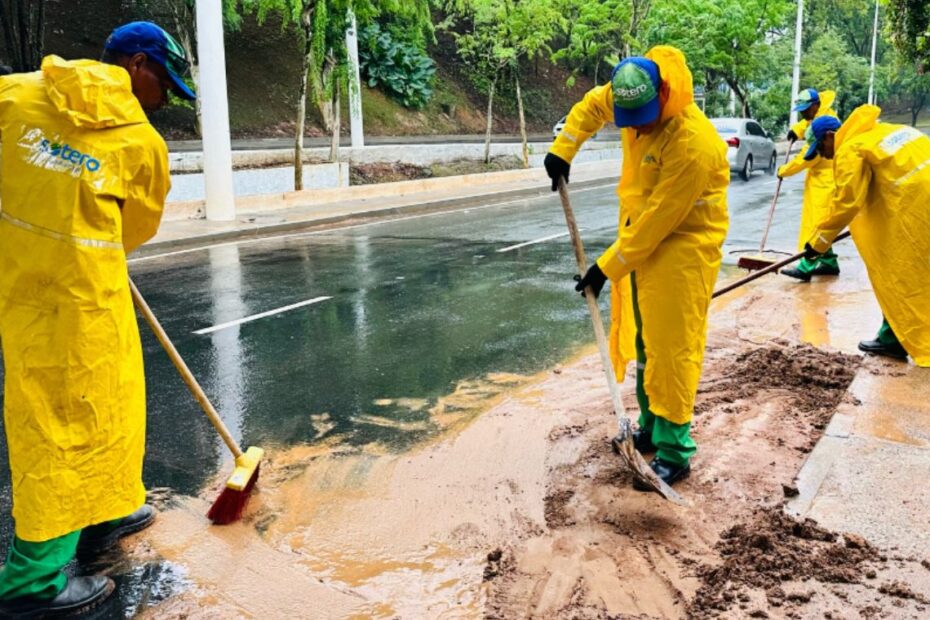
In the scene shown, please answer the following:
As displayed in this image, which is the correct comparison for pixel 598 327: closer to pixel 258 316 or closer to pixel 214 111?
pixel 258 316

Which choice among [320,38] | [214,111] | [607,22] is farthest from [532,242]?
[607,22]

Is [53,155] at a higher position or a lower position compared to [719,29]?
lower

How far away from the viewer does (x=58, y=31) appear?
24359 millimetres

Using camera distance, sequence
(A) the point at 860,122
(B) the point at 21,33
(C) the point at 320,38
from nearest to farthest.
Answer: (A) the point at 860,122 < (B) the point at 21,33 < (C) the point at 320,38

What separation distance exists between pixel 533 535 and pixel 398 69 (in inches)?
1183

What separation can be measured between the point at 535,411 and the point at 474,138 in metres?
27.9

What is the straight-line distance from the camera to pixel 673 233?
371 cm

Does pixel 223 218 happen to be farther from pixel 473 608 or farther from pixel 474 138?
pixel 474 138

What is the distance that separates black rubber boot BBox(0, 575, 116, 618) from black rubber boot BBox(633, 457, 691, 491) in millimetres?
2213

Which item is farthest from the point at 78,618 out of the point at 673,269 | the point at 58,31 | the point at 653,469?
the point at 58,31

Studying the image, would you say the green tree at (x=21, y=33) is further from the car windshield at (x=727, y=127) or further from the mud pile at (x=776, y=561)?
the car windshield at (x=727, y=127)

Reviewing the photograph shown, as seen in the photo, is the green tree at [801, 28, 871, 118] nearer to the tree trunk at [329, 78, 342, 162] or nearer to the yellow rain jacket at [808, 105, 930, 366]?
the tree trunk at [329, 78, 342, 162]

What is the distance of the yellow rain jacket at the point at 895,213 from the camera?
17.0ft

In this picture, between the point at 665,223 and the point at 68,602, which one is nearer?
the point at 68,602
